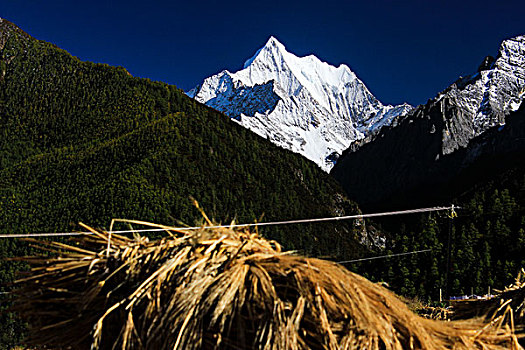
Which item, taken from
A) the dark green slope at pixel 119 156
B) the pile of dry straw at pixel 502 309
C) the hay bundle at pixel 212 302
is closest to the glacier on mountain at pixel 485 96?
the dark green slope at pixel 119 156

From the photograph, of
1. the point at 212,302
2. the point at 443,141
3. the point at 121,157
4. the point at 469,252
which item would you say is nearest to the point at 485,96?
the point at 443,141

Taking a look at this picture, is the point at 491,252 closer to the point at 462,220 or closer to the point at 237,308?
the point at 462,220

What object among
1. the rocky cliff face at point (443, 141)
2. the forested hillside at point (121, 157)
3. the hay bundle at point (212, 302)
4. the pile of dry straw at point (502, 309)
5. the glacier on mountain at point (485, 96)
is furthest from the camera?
the glacier on mountain at point (485, 96)

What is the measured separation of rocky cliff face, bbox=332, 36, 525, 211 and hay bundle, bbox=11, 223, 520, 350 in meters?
91.8

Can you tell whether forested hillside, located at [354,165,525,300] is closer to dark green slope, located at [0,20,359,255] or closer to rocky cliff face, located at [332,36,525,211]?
dark green slope, located at [0,20,359,255]

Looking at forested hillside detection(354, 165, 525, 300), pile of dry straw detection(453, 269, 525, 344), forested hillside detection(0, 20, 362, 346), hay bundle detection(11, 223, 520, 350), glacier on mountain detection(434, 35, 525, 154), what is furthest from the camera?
glacier on mountain detection(434, 35, 525, 154)

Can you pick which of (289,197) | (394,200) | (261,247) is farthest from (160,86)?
(261,247)

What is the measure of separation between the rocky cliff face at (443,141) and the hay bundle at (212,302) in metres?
91.8

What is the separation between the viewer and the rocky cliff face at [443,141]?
9906cm

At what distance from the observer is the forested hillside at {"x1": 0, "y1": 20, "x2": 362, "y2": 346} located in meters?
61.1

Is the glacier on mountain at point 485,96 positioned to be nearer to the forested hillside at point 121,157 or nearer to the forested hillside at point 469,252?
the forested hillside at point 121,157

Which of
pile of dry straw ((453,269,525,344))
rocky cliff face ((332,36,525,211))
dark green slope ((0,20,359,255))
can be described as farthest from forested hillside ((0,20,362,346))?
pile of dry straw ((453,269,525,344))

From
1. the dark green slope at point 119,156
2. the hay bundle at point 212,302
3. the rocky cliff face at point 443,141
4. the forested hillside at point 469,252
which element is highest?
the rocky cliff face at point 443,141

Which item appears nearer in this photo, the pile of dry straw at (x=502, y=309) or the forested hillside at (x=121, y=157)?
the pile of dry straw at (x=502, y=309)
